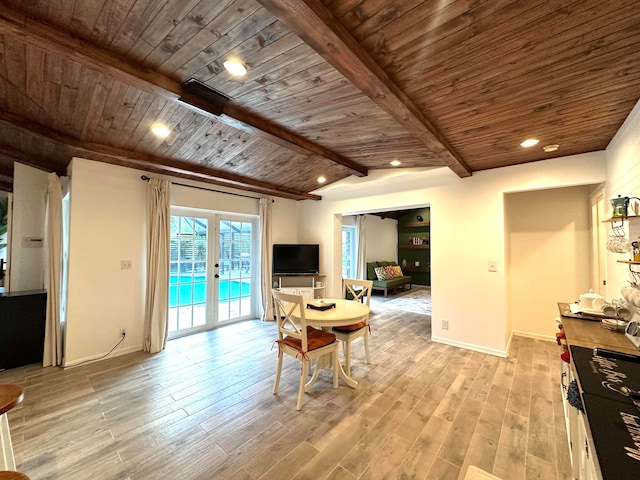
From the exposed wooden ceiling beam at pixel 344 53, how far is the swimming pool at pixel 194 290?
3805mm

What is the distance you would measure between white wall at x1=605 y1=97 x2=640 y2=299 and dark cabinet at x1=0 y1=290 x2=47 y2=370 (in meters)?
5.97

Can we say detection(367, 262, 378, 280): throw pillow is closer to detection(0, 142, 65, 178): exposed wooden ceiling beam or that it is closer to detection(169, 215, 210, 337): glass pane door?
detection(169, 215, 210, 337): glass pane door

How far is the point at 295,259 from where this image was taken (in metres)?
5.33

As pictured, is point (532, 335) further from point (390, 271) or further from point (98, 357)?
point (98, 357)

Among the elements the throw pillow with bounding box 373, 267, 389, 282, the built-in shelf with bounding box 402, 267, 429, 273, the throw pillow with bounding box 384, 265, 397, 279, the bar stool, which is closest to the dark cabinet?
the bar stool

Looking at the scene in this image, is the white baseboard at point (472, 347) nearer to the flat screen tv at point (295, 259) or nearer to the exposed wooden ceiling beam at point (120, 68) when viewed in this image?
the flat screen tv at point (295, 259)

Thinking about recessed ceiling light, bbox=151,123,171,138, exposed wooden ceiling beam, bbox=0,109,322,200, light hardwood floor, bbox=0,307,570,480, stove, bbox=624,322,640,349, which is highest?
recessed ceiling light, bbox=151,123,171,138

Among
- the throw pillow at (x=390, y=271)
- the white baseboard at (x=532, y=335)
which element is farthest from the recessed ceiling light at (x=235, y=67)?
the throw pillow at (x=390, y=271)

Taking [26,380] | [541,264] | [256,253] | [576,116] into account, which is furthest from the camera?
[256,253]

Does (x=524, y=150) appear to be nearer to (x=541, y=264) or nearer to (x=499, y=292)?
(x=499, y=292)

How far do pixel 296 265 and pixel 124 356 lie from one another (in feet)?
9.69

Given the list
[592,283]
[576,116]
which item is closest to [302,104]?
[576,116]

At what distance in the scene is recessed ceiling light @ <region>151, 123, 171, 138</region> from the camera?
2.72 m

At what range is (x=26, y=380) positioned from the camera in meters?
2.78
